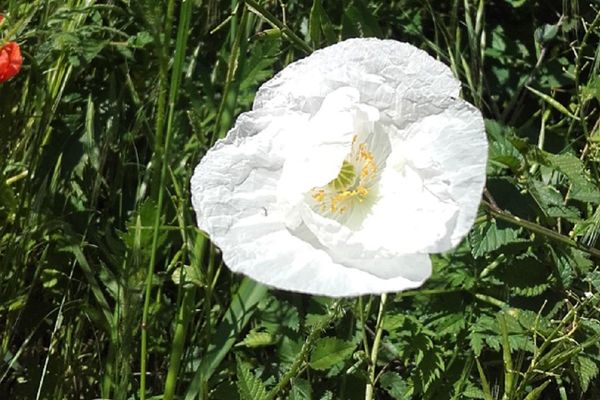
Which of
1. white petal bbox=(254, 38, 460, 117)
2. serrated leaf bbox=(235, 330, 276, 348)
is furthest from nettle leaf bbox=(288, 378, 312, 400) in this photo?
white petal bbox=(254, 38, 460, 117)

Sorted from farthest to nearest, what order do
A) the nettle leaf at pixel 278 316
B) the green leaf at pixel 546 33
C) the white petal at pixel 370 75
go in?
the green leaf at pixel 546 33 < the nettle leaf at pixel 278 316 < the white petal at pixel 370 75

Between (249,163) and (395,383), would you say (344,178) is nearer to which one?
(249,163)

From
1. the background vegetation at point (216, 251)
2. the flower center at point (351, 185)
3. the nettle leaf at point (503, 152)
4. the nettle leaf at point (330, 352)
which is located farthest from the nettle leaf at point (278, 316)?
the nettle leaf at point (503, 152)

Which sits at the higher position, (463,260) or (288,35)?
(288,35)

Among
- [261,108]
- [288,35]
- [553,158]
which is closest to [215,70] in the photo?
[288,35]

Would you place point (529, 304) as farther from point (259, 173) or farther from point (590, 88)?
point (259, 173)

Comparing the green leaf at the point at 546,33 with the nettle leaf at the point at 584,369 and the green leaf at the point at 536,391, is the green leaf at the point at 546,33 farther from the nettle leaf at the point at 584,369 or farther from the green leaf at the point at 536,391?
the green leaf at the point at 536,391

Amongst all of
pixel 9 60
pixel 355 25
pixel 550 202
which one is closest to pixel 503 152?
pixel 550 202

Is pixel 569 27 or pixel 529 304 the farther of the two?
pixel 569 27
